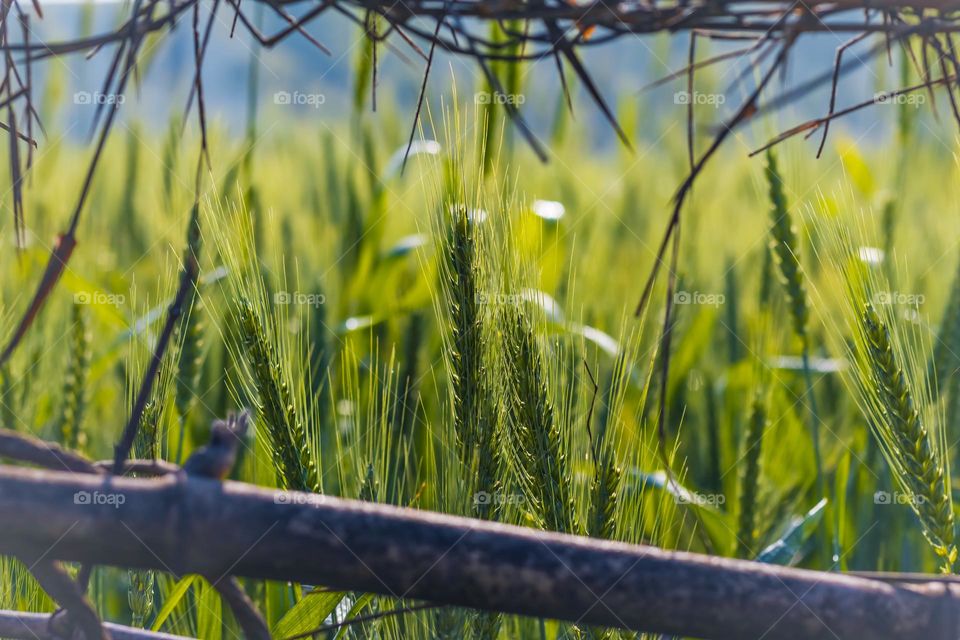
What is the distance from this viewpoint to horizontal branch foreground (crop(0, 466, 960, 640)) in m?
0.20

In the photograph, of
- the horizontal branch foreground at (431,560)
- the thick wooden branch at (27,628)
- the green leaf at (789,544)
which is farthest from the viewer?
the green leaf at (789,544)

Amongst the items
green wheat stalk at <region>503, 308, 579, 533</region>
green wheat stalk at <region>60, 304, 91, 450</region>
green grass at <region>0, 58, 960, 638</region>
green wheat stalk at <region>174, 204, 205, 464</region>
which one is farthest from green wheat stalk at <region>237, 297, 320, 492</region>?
green wheat stalk at <region>60, 304, 91, 450</region>

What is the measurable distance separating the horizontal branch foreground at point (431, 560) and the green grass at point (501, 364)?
14 cm

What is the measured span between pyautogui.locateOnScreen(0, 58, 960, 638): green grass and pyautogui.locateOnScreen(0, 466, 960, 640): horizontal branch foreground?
143 millimetres

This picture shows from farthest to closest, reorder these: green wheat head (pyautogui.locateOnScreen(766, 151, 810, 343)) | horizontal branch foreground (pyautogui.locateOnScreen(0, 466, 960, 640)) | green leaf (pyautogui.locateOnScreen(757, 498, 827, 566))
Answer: green wheat head (pyautogui.locateOnScreen(766, 151, 810, 343)) → green leaf (pyautogui.locateOnScreen(757, 498, 827, 566)) → horizontal branch foreground (pyautogui.locateOnScreen(0, 466, 960, 640))

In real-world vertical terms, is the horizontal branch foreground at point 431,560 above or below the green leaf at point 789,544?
above

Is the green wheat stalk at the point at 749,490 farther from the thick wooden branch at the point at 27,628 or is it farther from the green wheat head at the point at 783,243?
the thick wooden branch at the point at 27,628

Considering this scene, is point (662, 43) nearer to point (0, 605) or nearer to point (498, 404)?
point (498, 404)

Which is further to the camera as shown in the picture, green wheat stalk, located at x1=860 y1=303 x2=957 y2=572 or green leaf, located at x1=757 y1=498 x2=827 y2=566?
green leaf, located at x1=757 y1=498 x2=827 y2=566

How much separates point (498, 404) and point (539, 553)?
19 cm

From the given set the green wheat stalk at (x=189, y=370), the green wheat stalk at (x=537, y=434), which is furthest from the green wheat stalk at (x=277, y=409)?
the green wheat stalk at (x=189, y=370)

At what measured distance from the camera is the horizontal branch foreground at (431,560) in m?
0.20

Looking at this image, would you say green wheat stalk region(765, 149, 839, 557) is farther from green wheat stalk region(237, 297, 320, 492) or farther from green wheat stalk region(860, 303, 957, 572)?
green wheat stalk region(237, 297, 320, 492)

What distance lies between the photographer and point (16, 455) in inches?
8.6
